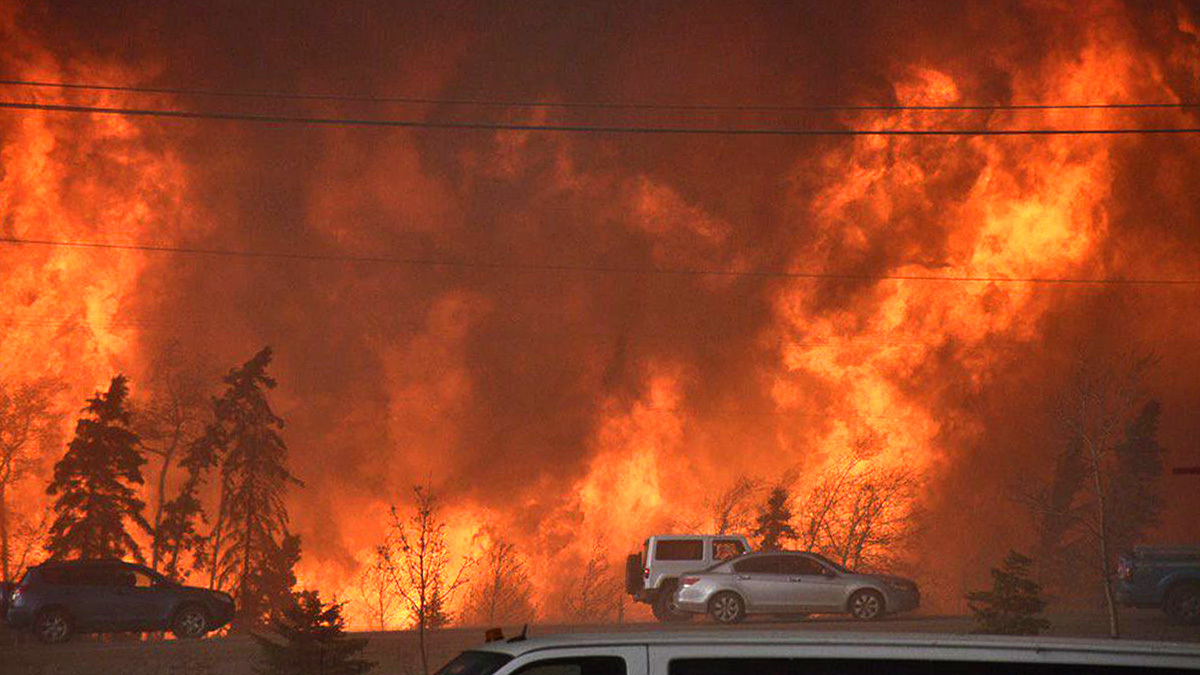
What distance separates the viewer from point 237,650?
103 feet

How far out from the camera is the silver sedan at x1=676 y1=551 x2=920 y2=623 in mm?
33000

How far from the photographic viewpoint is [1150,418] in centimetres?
7156

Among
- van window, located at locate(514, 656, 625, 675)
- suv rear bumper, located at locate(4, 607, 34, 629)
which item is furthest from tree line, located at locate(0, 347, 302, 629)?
van window, located at locate(514, 656, 625, 675)

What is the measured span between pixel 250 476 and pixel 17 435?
2769 cm

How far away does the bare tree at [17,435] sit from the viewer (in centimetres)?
7981

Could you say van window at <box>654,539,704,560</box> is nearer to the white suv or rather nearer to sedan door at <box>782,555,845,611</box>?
the white suv

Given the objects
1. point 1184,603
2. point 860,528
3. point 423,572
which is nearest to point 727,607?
point 1184,603

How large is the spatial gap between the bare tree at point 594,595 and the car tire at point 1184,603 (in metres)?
62.3

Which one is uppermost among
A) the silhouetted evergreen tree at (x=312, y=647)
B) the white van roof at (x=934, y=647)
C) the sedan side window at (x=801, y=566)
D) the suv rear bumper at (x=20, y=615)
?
the sedan side window at (x=801, y=566)

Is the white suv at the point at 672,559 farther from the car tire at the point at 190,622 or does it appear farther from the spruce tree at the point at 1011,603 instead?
the car tire at the point at 190,622

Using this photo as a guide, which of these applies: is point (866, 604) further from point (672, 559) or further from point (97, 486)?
point (97, 486)

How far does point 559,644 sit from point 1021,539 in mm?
117037

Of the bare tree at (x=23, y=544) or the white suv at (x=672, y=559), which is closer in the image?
the white suv at (x=672, y=559)

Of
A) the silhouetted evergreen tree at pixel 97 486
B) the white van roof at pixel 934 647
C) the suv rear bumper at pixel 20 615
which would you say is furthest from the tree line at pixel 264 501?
the white van roof at pixel 934 647
